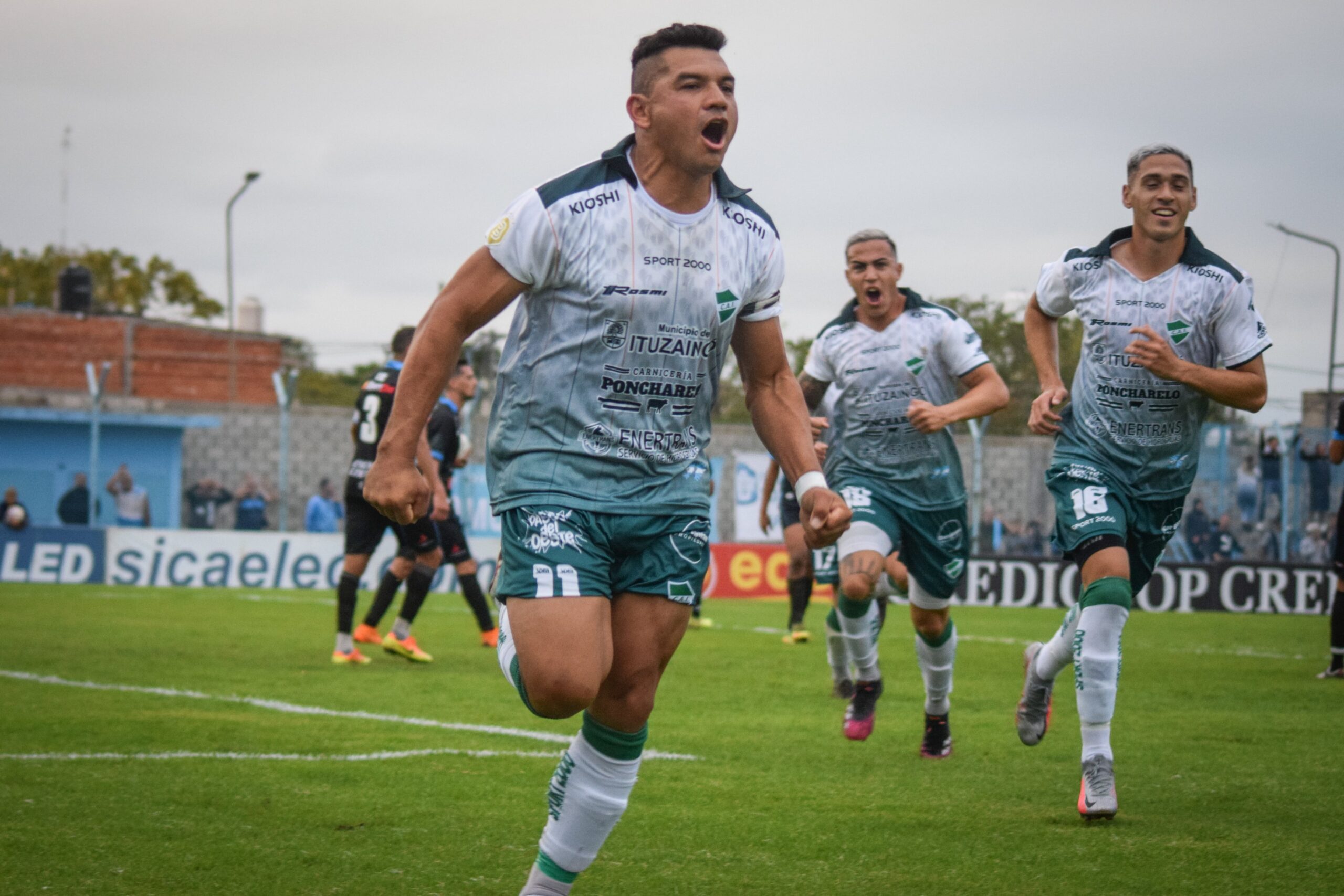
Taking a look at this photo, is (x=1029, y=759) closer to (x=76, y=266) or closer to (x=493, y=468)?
(x=493, y=468)

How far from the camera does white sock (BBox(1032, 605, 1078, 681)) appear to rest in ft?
21.1

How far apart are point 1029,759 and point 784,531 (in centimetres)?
559

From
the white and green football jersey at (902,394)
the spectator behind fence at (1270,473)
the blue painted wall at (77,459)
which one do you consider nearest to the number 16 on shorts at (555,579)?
the white and green football jersey at (902,394)

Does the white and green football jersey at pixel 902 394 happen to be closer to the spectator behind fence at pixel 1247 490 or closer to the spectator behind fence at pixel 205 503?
the spectator behind fence at pixel 1247 490

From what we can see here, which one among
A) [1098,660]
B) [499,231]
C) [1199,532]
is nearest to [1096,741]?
[1098,660]

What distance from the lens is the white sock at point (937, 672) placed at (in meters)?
7.46

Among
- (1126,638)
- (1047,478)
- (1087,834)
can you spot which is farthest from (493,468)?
(1126,638)

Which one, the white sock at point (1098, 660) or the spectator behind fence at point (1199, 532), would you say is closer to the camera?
the white sock at point (1098, 660)

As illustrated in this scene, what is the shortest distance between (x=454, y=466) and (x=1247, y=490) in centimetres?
1471

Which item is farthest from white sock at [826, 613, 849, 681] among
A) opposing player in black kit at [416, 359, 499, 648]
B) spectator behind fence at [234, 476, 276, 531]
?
spectator behind fence at [234, 476, 276, 531]

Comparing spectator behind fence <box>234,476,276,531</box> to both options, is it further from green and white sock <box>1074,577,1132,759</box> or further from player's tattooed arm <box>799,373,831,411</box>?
green and white sock <box>1074,577,1132,759</box>

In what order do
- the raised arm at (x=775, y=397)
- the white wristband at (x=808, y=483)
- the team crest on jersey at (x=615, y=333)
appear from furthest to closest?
the raised arm at (x=775, y=397) < the white wristband at (x=808, y=483) < the team crest on jersey at (x=615, y=333)

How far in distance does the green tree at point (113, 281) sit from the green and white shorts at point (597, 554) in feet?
179

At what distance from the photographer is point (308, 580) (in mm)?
23266
